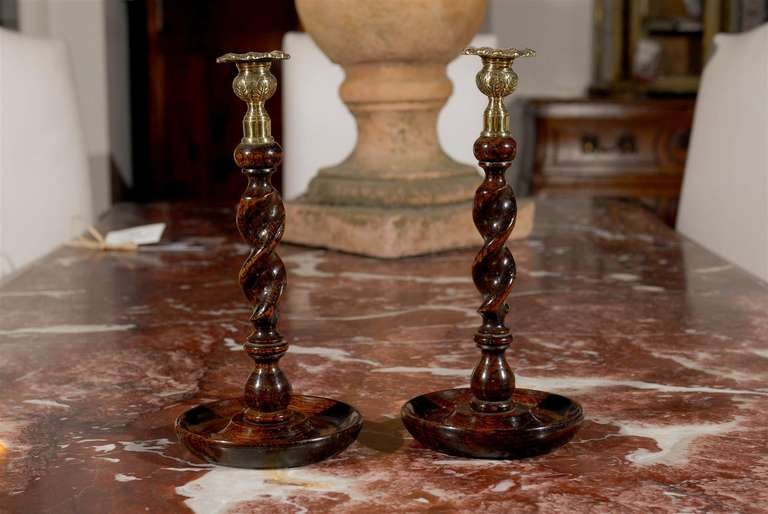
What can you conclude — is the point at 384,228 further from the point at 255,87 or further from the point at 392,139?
the point at 255,87

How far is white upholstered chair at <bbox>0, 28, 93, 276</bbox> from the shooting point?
186 cm

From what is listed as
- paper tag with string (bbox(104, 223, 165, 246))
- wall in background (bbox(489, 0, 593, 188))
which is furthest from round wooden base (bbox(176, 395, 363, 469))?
wall in background (bbox(489, 0, 593, 188))

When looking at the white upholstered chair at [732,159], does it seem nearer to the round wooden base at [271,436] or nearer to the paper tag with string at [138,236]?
the paper tag with string at [138,236]

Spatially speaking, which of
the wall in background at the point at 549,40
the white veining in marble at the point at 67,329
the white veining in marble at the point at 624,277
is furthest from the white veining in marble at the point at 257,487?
the wall in background at the point at 549,40

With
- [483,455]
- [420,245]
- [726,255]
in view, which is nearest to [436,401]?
[483,455]

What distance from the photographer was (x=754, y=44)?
170 centimetres

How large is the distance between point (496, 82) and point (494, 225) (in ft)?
0.26

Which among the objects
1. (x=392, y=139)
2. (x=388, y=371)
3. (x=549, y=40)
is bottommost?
(x=388, y=371)

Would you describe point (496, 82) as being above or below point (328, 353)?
above

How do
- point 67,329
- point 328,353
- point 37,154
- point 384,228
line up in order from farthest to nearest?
point 37,154, point 384,228, point 67,329, point 328,353

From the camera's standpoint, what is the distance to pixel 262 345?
62cm

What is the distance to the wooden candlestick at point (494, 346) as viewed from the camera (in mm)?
616

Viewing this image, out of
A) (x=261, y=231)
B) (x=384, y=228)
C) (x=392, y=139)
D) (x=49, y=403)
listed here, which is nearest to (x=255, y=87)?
(x=261, y=231)

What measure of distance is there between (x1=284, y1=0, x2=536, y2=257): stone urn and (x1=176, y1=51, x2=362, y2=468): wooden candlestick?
0.81m
